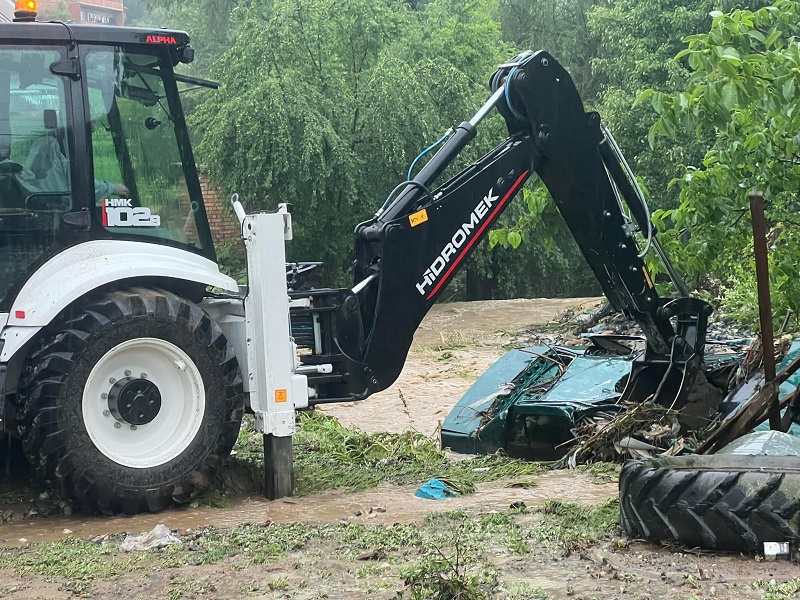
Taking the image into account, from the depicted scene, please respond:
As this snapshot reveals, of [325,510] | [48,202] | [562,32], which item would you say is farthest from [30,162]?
[562,32]

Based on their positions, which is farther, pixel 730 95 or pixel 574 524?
pixel 730 95

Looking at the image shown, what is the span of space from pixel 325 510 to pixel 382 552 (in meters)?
1.50

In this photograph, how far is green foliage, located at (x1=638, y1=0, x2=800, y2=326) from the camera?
5496 mm

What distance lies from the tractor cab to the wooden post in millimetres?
1442

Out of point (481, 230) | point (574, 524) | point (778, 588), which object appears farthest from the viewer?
point (481, 230)

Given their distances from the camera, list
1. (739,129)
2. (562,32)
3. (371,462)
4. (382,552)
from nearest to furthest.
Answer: (382,552) < (739,129) < (371,462) < (562,32)

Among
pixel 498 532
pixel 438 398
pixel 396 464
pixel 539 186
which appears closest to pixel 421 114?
pixel 438 398

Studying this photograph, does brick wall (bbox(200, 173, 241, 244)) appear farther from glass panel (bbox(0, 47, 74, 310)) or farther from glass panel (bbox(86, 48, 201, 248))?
glass panel (bbox(0, 47, 74, 310))

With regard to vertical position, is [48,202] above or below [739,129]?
below

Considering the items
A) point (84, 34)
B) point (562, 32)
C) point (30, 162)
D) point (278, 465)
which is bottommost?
point (278, 465)

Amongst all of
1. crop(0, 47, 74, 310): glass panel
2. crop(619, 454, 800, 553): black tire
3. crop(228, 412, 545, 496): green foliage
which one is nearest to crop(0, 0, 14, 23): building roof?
crop(0, 47, 74, 310): glass panel

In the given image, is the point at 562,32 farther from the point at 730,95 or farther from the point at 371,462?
the point at 730,95

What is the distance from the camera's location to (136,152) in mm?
6477

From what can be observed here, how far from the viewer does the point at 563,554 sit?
15.0ft
